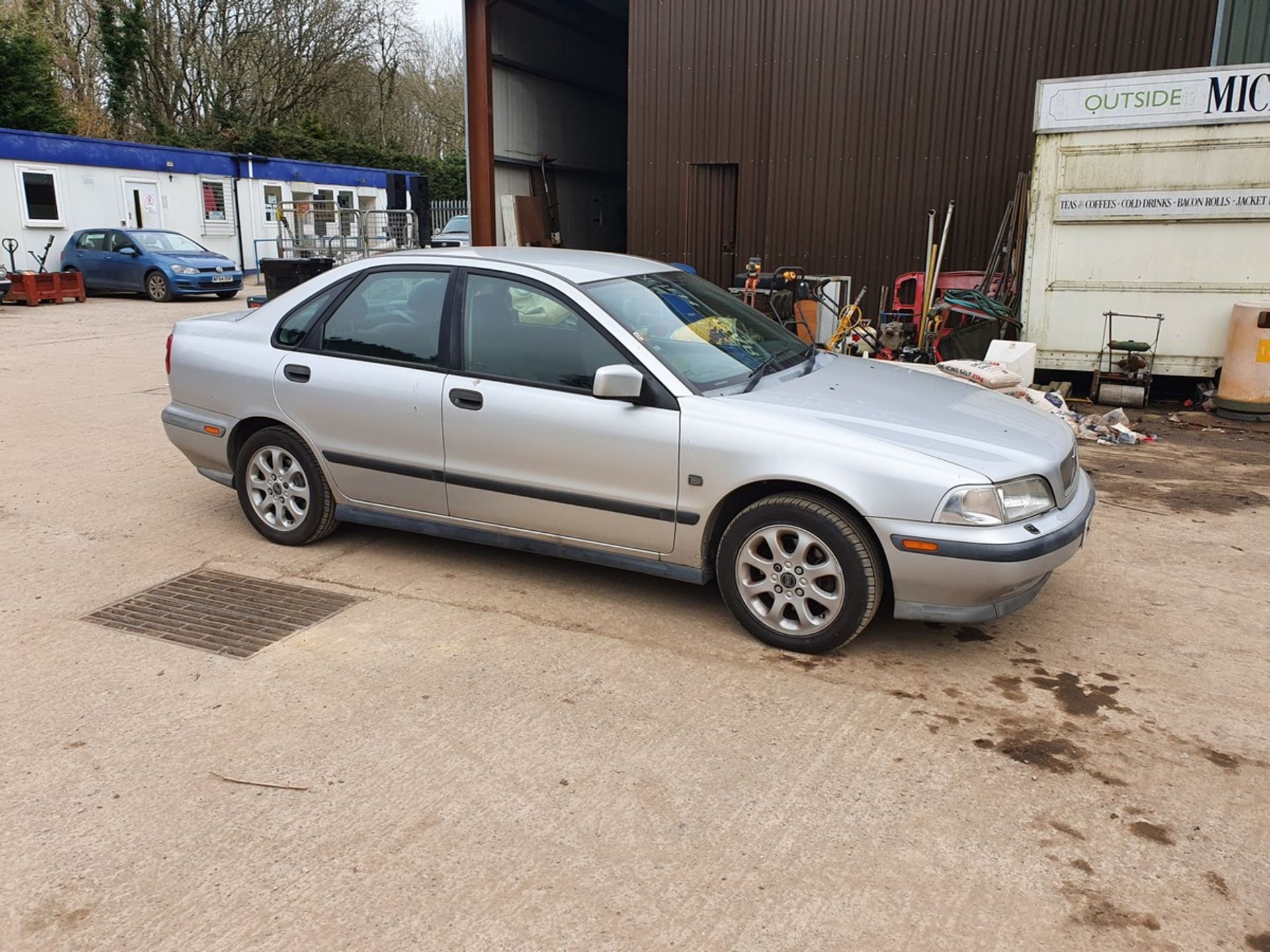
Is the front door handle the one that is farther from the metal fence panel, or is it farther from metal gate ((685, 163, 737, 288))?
the metal fence panel

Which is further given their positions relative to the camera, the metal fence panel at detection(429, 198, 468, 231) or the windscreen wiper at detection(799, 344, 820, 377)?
the metal fence panel at detection(429, 198, 468, 231)

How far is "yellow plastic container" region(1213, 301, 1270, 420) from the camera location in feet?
29.0

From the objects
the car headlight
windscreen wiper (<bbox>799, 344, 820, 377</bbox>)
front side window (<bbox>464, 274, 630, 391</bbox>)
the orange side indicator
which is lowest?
the orange side indicator

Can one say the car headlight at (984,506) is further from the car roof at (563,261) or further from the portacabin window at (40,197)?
the portacabin window at (40,197)

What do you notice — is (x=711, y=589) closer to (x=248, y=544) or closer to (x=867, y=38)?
(x=248, y=544)

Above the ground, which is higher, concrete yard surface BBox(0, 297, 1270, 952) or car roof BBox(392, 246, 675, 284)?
car roof BBox(392, 246, 675, 284)

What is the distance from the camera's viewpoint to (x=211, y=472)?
5.70 m

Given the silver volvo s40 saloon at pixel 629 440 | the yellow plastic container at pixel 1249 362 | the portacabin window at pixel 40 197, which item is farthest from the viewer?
the portacabin window at pixel 40 197

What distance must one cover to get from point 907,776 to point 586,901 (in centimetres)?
120

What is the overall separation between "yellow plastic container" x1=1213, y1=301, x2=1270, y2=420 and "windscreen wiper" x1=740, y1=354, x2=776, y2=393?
241 inches

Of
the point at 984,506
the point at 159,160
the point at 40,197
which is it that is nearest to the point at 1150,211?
the point at 984,506

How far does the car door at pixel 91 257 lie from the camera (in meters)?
22.1

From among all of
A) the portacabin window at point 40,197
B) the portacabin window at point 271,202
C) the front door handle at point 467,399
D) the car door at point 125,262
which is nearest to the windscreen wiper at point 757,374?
the front door handle at point 467,399

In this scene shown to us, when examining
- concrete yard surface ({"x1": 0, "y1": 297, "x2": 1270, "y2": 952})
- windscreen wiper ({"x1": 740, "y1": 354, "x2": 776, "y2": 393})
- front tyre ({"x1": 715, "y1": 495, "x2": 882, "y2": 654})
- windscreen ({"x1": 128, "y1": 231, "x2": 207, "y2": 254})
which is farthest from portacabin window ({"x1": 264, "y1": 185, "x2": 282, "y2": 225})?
front tyre ({"x1": 715, "y1": 495, "x2": 882, "y2": 654})
